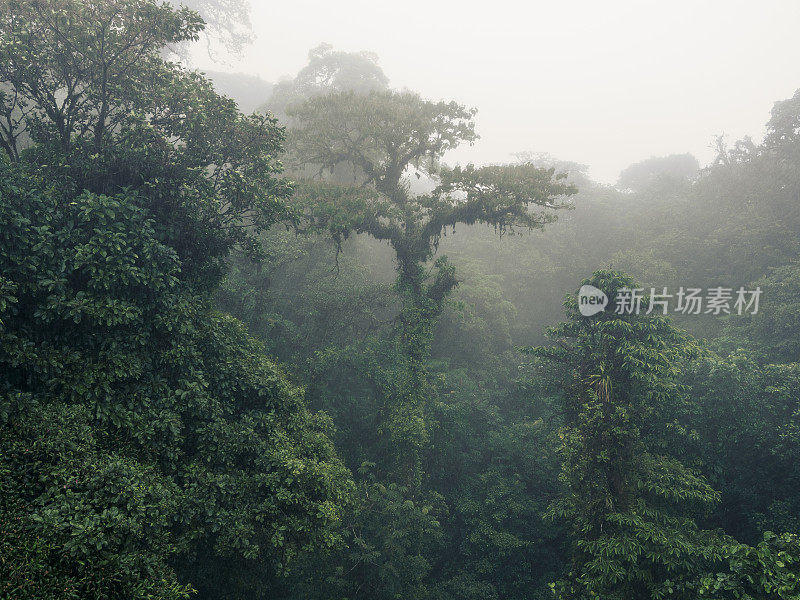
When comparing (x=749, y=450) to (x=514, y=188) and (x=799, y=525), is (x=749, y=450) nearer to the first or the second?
(x=799, y=525)

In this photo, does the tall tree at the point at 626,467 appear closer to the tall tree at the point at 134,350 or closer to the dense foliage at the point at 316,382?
the dense foliage at the point at 316,382

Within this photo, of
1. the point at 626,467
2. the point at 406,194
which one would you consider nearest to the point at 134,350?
the point at 626,467

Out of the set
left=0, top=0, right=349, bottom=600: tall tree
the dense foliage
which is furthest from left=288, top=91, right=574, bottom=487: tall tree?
left=0, top=0, right=349, bottom=600: tall tree

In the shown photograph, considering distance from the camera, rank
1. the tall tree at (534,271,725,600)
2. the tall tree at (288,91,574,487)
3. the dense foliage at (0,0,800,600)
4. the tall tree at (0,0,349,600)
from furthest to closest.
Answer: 1. the tall tree at (288,91,574,487)
2. the tall tree at (534,271,725,600)
3. the dense foliage at (0,0,800,600)
4. the tall tree at (0,0,349,600)

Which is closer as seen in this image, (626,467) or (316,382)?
(626,467)

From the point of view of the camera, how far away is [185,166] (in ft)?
28.3

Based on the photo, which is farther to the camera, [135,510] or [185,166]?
[185,166]

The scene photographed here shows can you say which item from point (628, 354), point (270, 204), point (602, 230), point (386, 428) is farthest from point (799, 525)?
point (602, 230)

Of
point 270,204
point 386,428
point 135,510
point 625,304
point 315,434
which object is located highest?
point 270,204

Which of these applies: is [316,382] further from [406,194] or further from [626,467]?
[626,467]

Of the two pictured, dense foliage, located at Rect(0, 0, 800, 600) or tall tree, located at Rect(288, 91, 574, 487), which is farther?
tall tree, located at Rect(288, 91, 574, 487)

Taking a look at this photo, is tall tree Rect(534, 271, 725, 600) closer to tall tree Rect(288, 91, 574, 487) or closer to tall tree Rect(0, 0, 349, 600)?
tall tree Rect(288, 91, 574, 487)

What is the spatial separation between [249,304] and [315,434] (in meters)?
6.85

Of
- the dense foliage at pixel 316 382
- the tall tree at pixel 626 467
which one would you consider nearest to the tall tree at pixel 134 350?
the dense foliage at pixel 316 382
